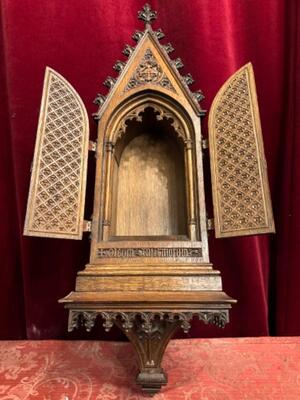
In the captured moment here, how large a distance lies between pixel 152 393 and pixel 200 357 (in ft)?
0.79

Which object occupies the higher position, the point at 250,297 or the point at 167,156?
the point at 167,156

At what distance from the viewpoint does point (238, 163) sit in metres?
1.04

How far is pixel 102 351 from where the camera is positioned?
1.19 metres

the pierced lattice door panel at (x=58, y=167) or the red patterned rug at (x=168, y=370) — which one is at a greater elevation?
the pierced lattice door panel at (x=58, y=167)

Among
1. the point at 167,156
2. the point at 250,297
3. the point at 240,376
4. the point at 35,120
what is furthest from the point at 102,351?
the point at 35,120

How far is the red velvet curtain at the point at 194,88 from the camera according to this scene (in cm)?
133

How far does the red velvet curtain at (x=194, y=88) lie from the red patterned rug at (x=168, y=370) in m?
0.12

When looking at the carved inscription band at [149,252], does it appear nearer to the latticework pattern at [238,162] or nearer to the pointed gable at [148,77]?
the latticework pattern at [238,162]

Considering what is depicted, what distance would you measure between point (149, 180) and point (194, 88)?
493 millimetres

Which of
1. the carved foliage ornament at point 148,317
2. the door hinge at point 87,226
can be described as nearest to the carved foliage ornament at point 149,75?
the door hinge at point 87,226

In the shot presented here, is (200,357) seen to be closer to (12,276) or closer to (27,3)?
(12,276)

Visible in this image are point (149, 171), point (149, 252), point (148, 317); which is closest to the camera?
point (148, 317)

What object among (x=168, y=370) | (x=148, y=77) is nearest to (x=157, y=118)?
(x=148, y=77)

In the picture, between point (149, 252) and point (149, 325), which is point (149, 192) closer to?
point (149, 252)
